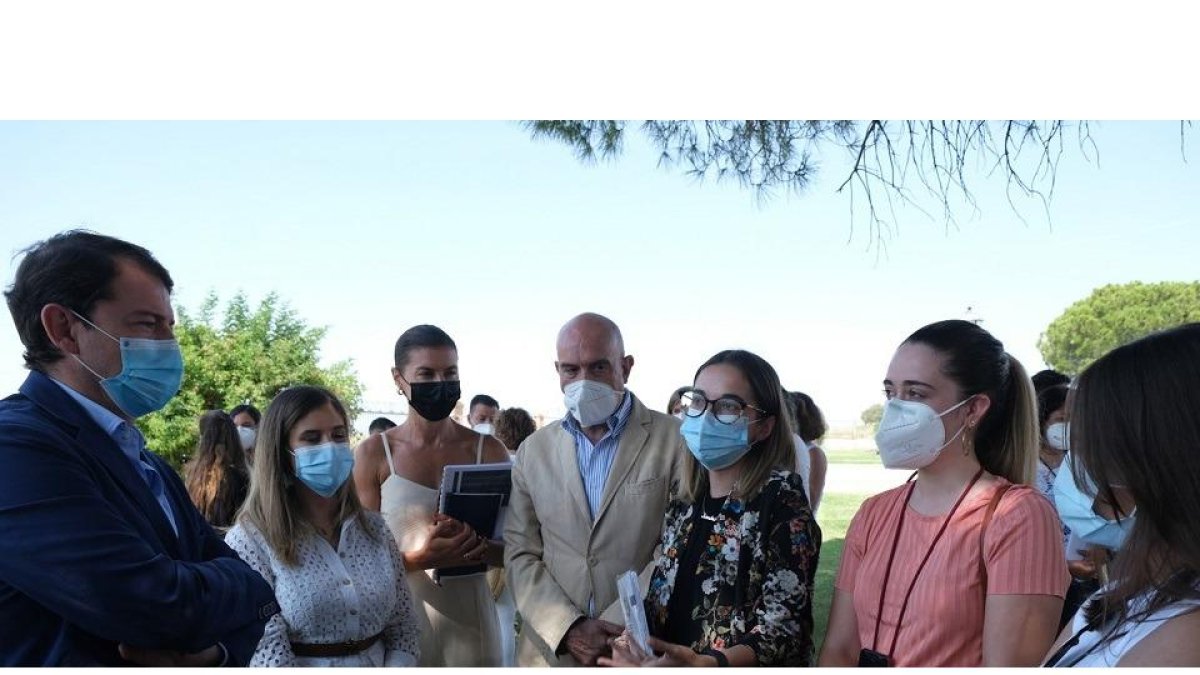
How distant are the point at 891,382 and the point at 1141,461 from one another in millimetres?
1127

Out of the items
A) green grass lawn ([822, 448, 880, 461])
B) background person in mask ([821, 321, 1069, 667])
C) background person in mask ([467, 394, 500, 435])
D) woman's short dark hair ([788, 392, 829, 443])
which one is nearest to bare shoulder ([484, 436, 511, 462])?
background person in mask ([821, 321, 1069, 667])

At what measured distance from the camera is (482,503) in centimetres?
380

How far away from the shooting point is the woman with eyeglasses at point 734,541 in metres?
2.73

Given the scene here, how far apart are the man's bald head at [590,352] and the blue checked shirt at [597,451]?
4.9 inches

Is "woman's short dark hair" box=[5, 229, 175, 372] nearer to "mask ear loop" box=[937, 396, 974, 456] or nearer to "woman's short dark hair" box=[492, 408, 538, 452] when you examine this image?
"mask ear loop" box=[937, 396, 974, 456]

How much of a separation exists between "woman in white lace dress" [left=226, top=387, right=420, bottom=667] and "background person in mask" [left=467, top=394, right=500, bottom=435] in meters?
7.19

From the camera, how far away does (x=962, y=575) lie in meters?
2.40

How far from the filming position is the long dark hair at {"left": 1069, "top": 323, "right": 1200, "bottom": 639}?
1673 millimetres

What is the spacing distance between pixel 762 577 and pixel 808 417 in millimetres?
5127

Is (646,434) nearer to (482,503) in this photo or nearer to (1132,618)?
(482,503)

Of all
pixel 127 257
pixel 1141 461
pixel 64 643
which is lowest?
pixel 64 643

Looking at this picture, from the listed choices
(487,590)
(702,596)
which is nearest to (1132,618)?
(702,596)

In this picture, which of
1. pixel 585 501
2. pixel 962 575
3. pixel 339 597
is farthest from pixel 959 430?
pixel 339 597

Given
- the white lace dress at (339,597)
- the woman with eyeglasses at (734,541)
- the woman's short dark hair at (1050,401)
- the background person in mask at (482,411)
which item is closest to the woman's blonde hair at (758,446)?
the woman with eyeglasses at (734,541)
